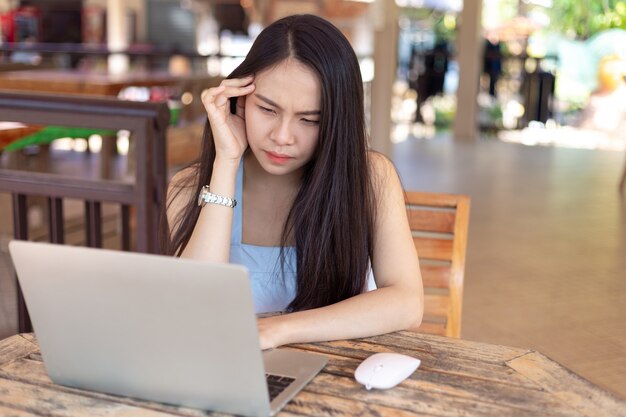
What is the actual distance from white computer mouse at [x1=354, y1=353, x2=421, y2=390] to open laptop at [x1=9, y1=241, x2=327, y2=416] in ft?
0.34

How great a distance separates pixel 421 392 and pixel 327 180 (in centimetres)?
61

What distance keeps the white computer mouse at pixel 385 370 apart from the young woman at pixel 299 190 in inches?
9.1

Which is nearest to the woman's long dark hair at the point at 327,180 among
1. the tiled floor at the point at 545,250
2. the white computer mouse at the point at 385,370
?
the white computer mouse at the point at 385,370

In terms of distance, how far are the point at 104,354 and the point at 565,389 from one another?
0.66 m

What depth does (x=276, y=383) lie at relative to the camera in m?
1.22

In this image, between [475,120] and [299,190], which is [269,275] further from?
[475,120]

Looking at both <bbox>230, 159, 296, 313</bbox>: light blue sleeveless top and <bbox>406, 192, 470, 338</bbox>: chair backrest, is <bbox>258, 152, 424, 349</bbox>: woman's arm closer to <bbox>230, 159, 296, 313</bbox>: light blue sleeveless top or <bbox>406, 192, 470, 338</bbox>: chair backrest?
<bbox>230, 159, 296, 313</bbox>: light blue sleeveless top

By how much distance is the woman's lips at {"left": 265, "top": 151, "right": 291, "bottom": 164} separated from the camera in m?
1.67

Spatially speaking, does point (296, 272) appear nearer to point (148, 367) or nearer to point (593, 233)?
point (148, 367)

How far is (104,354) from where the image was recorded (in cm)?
115

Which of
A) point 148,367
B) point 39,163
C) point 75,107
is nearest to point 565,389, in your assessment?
point 148,367

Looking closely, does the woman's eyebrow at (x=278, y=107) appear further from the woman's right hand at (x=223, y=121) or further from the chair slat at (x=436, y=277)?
the chair slat at (x=436, y=277)

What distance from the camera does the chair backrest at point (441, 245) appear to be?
209 cm

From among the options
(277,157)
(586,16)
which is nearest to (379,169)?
(277,157)
